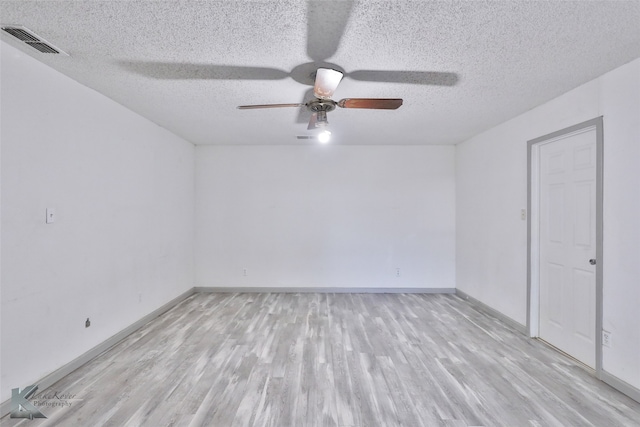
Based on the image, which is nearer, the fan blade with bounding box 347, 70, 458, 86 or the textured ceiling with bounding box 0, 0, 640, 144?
the textured ceiling with bounding box 0, 0, 640, 144

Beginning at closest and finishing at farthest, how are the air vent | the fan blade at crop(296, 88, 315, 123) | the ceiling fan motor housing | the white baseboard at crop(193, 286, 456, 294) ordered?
the air vent < the ceiling fan motor housing < the fan blade at crop(296, 88, 315, 123) < the white baseboard at crop(193, 286, 456, 294)

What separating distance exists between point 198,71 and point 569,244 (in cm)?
369

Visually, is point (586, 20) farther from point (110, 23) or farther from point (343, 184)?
point (343, 184)

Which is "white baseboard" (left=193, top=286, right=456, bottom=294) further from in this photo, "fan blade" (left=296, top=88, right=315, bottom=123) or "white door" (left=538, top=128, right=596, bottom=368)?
"fan blade" (left=296, top=88, right=315, bottom=123)

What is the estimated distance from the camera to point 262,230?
484 cm

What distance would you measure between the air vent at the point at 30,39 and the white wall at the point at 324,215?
9.47ft

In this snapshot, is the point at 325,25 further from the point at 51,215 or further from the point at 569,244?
the point at 569,244

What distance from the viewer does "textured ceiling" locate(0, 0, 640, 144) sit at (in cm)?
158

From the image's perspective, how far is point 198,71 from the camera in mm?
2264

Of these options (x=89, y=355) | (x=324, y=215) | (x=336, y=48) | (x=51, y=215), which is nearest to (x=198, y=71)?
(x=336, y=48)

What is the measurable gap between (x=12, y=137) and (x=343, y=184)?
12.6 ft

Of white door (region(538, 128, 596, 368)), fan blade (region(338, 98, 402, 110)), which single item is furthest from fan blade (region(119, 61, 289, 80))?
white door (region(538, 128, 596, 368))

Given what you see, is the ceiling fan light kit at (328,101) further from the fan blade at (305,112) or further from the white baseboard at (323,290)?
the white baseboard at (323,290)

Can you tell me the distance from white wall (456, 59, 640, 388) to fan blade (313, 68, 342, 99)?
2.19 metres
